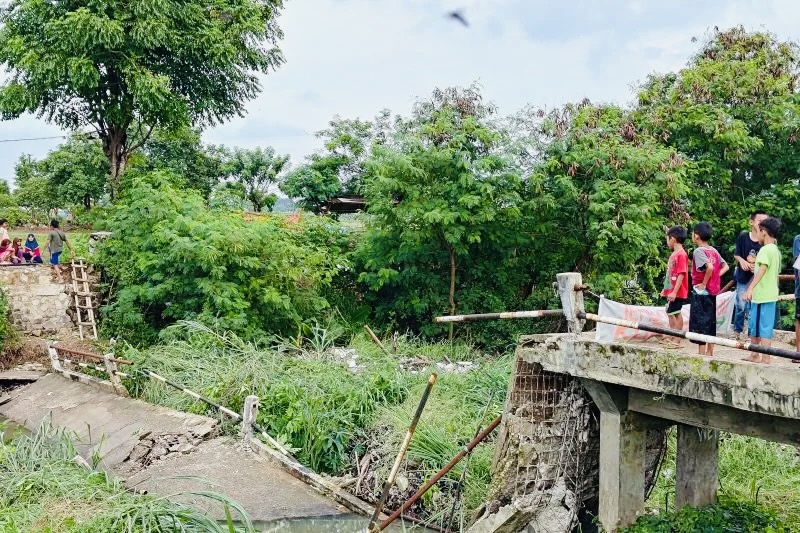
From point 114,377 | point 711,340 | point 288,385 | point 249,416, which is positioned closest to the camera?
point 711,340

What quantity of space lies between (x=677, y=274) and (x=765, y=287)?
0.77 m

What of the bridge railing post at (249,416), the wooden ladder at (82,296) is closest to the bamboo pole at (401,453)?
the bridge railing post at (249,416)

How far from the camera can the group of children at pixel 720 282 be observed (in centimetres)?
586

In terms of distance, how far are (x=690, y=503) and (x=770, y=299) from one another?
8.85 feet

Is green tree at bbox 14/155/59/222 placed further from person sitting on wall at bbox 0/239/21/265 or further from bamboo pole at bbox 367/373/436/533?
bamboo pole at bbox 367/373/436/533

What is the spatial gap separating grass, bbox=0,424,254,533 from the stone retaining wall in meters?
8.72

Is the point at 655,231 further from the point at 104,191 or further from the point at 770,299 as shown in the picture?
the point at 104,191

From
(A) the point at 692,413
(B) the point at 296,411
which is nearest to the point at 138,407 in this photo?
(B) the point at 296,411

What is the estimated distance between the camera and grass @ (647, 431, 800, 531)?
8.30 metres

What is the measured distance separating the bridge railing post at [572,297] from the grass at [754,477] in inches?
116

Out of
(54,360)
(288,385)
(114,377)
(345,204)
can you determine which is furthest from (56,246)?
(288,385)

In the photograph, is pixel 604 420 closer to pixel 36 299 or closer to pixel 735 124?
pixel 735 124

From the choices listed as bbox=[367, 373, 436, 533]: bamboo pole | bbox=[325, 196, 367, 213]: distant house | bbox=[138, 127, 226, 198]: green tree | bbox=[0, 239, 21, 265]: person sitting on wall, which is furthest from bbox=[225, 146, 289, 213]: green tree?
bbox=[367, 373, 436, 533]: bamboo pole

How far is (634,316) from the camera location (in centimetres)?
673
